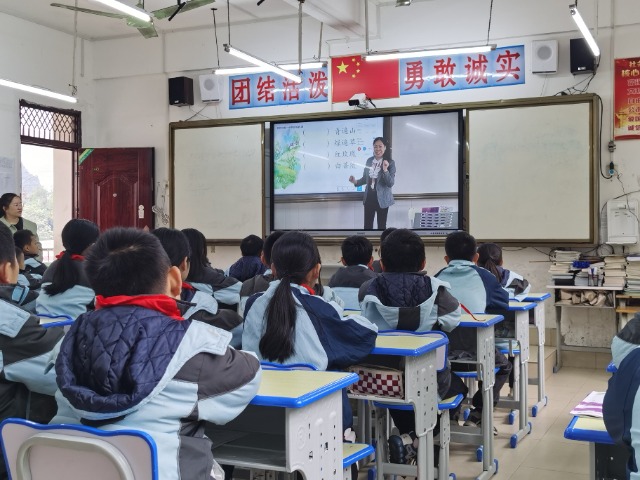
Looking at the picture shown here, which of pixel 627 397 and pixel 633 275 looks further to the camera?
pixel 633 275

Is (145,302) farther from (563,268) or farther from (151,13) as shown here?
(563,268)

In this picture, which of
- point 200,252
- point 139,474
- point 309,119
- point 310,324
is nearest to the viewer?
point 139,474

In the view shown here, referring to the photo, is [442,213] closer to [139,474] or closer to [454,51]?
[454,51]

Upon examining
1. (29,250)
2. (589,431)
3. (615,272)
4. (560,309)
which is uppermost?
(29,250)

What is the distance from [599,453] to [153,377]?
4.01 feet

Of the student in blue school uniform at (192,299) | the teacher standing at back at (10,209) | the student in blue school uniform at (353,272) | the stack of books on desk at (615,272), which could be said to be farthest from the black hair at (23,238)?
the stack of books on desk at (615,272)

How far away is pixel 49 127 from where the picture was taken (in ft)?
28.8

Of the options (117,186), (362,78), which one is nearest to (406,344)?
(362,78)

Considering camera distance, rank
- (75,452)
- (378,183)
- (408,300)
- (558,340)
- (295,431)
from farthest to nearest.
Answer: (378,183) < (558,340) < (408,300) < (295,431) < (75,452)

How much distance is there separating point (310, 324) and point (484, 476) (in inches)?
64.7

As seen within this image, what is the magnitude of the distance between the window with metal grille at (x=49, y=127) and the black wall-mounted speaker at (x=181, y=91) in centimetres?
131

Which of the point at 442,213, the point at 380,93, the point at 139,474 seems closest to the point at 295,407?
the point at 139,474

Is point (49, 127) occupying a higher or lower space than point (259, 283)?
higher

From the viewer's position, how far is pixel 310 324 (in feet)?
8.63
